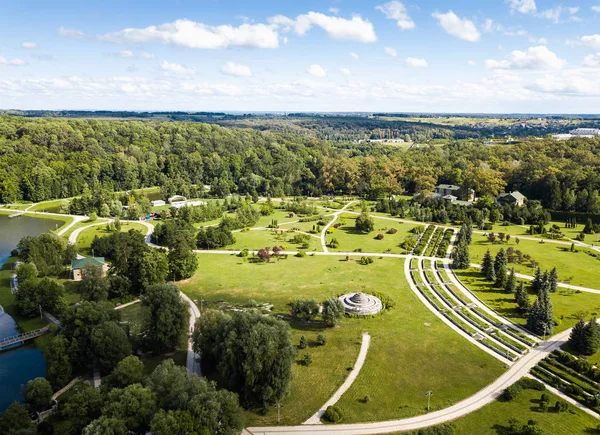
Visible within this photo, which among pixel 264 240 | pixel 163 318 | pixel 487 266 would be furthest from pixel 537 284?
pixel 163 318

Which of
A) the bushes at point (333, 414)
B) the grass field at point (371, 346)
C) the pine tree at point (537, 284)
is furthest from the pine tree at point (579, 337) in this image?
the bushes at point (333, 414)

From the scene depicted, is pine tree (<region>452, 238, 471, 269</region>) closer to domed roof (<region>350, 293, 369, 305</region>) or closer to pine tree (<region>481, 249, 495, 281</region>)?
pine tree (<region>481, 249, 495, 281</region>)

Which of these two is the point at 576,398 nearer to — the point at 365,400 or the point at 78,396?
the point at 365,400

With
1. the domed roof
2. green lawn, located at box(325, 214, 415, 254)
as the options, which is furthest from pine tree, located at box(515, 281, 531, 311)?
green lawn, located at box(325, 214, 415, 254)

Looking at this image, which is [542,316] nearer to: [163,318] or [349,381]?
[349,381]

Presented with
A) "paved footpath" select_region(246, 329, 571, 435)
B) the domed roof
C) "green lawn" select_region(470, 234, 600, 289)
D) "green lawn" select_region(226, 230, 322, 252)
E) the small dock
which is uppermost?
"green lawn" select_region(470, 234, 600, 289)

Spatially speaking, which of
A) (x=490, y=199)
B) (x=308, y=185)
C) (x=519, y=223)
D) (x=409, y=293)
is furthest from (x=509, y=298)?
(x=308, y=185)

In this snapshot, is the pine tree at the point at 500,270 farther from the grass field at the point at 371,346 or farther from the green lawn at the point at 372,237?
the green lawn at the point at 372,237
